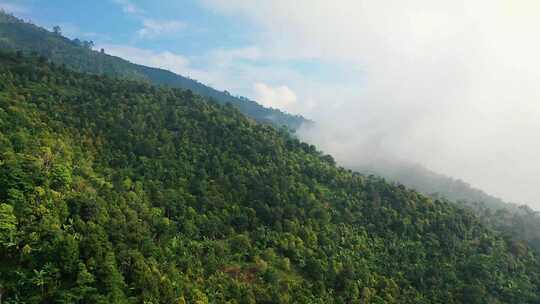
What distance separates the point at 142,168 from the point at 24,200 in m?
38.6

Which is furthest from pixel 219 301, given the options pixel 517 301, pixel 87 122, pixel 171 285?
pixel 517 301

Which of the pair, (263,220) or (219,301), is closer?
(219,301)

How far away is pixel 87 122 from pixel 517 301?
324 feet

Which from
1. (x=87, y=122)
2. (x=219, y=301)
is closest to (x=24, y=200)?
(x=219, y=301)

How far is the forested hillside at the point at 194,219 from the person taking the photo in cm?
6162

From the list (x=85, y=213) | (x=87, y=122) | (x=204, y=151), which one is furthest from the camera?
(x=204, y=151)

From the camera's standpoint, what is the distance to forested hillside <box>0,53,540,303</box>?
61.6m

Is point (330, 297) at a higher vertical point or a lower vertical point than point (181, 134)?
lower

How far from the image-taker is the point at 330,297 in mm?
83812

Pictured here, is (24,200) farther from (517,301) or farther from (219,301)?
(517,301)

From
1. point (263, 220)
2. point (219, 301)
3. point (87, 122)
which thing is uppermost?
point (87, 122)

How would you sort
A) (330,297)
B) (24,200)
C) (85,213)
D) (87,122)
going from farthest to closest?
(87,122) < (330,297) < (85,213) < (24,200)

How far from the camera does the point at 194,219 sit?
92.4 meters

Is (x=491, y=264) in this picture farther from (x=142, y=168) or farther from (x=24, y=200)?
(x=24, y=200)
